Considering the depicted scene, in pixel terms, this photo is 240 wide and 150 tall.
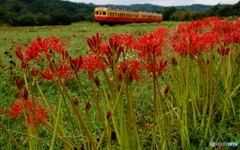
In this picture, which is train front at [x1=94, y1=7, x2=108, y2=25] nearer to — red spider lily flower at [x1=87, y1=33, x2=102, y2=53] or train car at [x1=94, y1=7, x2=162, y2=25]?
train car at [x1=94, y1=7, x2=162, y2=25]

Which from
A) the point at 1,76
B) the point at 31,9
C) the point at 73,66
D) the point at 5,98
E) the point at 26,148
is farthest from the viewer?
the point at 31,9

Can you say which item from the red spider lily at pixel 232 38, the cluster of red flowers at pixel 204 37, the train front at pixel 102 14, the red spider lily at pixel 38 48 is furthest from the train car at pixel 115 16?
the red spider lily at pixel 38 48

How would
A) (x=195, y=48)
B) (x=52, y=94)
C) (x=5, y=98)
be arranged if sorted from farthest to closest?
(x=52, y=94) < (x=5, y=98) < (x=195, y=48)

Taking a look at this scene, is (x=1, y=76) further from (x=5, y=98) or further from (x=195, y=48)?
(x=195, y=48)

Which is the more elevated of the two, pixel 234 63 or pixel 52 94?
pixel 234 63

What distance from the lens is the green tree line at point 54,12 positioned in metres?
38.2

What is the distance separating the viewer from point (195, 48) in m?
1.88

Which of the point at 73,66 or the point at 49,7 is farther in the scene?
the point at 49,7

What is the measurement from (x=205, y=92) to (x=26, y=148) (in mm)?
1331

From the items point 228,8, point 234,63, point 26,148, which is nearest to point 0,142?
point 26,148

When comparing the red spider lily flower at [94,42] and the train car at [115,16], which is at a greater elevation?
the red spider lily flower at [94,42]

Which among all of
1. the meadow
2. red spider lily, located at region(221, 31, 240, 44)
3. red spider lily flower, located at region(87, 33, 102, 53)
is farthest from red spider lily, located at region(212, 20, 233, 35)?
red spider lily flower, located at region(87, 33, 102, 53)

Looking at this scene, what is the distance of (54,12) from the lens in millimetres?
46594

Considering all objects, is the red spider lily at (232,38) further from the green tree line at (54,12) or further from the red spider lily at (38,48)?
the green tree line at (54,12)
